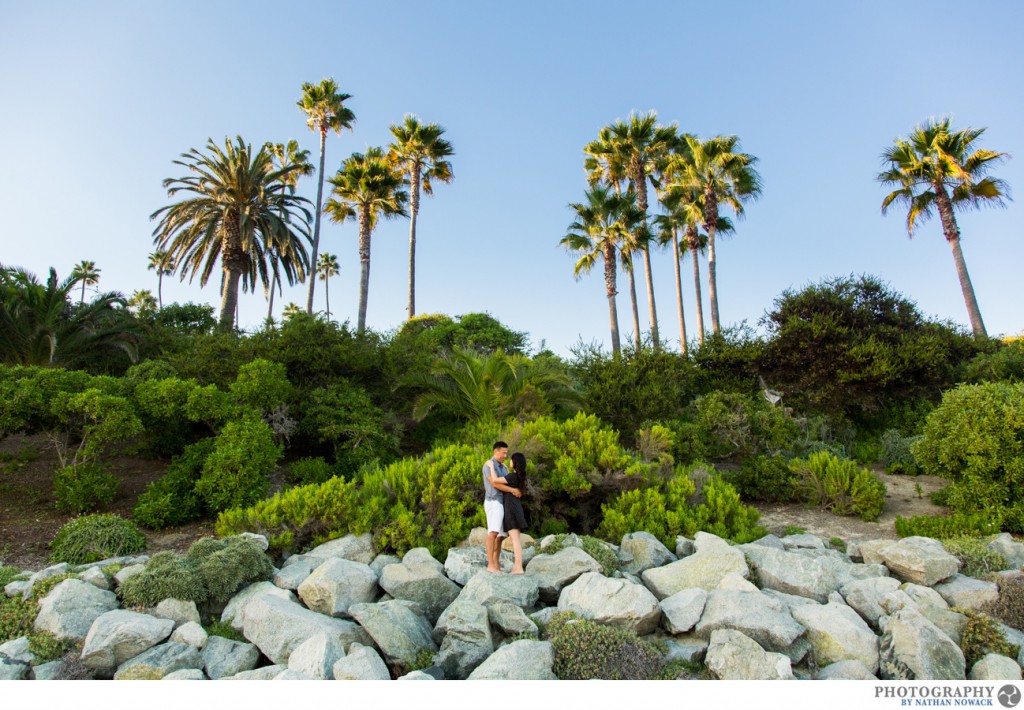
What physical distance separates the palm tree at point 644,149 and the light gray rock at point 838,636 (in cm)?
2536

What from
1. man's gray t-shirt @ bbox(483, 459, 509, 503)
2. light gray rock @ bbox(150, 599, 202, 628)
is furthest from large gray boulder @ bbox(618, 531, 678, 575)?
light gray rock @ bbox(150, 599, 202, 628)

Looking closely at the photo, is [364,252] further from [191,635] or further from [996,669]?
[996,669]

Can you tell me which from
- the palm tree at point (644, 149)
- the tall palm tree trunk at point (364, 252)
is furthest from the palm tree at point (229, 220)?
the palm tree at point (644, 149)

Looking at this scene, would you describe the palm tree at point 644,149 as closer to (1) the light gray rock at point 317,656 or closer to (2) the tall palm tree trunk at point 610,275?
(2) the tall palm tree trunk at point 610,275

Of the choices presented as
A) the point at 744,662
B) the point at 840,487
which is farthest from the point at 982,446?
the point at 744,662

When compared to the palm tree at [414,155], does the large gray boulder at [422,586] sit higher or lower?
lower

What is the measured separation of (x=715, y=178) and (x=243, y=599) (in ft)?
90.7

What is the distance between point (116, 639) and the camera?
5.24m

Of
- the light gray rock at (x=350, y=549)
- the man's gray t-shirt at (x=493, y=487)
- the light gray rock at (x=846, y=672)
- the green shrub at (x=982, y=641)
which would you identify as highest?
the man's gray t-shirt at (x=493, y=487)

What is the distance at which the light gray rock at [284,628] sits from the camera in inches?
215

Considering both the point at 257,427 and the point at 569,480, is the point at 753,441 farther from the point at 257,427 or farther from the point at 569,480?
the point at 257,427

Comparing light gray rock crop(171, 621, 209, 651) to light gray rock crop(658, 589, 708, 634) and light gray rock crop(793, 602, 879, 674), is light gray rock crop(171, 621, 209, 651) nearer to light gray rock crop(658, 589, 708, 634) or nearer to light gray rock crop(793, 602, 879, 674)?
light gray rock crop(658, 589, 708, 634)
